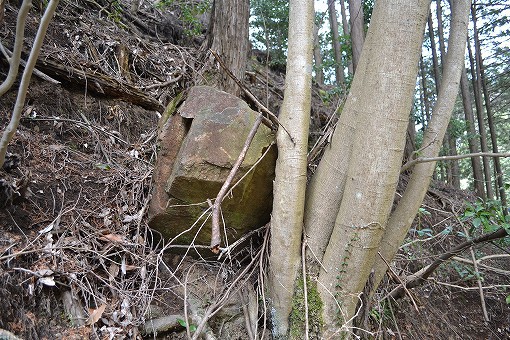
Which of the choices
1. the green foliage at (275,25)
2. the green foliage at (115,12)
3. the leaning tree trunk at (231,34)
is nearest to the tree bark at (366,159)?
the leaning tree trunk at (231,34)

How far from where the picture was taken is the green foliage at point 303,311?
2.17 meters

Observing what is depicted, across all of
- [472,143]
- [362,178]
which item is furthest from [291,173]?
[472,143]

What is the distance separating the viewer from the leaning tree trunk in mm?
3875

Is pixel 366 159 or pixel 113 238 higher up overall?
pixel 366 159

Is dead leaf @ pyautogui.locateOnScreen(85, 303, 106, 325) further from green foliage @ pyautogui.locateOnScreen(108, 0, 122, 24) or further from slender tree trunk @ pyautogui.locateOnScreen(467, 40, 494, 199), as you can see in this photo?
slender tree trunk @ pyautogui.locateOnScreen(467, 40, 494, 199)

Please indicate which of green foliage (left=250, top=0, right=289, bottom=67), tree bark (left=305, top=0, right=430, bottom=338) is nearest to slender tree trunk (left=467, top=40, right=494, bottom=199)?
green foliage (left=250, top=0, right=289, bottom=67)

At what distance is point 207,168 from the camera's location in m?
2.25

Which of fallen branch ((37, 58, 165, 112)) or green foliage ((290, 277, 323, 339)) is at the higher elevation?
fallen branch ((37, 58, 165, 112))

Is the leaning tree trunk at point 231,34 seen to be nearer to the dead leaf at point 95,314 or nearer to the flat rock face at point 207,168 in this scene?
the flat rock face at point 207,168

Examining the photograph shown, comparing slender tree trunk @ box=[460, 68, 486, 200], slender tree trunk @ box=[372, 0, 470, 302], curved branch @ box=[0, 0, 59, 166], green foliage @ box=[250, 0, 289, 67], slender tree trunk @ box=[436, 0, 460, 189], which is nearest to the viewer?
curved branch @ box=[0, 0, 59, 166]

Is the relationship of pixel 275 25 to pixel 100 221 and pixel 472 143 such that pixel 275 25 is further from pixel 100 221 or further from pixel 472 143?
pixel 100 221

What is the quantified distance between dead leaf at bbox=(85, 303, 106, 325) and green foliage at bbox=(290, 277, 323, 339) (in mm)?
1185

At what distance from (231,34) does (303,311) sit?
10.1 ft

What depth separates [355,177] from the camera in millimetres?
2012
